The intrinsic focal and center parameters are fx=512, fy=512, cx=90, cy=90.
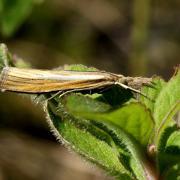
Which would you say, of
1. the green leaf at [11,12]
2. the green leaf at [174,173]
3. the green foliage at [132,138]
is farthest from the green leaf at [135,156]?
the green leaf at [11,12]

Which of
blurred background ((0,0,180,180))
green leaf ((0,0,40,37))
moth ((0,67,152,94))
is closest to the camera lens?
moth ((0,67,152,94))

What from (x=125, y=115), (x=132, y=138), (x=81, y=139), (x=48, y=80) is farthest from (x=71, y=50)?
(x=125, y=115)

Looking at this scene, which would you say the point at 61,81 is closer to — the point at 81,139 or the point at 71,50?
the point at 81,139

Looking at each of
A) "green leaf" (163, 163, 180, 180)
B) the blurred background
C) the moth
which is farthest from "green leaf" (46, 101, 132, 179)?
the blurred background

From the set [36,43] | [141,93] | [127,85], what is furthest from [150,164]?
[36,43]

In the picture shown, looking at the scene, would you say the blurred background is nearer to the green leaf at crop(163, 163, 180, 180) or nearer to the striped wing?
the striped wing
